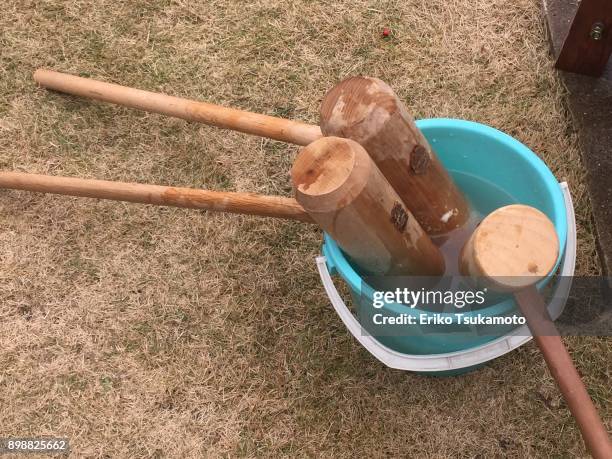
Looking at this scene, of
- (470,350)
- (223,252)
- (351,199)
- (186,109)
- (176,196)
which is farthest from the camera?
(223,252)

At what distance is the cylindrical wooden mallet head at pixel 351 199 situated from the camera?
1050 mm

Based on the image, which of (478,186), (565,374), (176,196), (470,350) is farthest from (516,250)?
(176,196)

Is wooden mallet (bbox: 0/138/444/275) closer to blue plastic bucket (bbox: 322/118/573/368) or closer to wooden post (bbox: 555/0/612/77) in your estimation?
blue plastic bucket (bbox: 322/118/573/368)

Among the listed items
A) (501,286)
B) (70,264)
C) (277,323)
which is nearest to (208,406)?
(277,323)

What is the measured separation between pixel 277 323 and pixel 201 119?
555 millimetres

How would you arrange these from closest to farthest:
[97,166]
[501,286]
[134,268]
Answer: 1. [501,286]
2. [134,268]
3. [97,166]

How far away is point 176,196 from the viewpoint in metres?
1.46

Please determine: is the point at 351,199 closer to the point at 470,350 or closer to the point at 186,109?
the point at 470,350

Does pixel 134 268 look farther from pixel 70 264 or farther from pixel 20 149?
pixel 20 149

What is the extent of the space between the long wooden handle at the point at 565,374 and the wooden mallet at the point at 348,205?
0.24 metres

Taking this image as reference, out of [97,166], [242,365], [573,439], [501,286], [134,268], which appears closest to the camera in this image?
[501,286]

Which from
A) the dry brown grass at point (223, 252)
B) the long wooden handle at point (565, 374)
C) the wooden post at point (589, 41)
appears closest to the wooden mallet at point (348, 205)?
the long wooden handle at point (565, 374)

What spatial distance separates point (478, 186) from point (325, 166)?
62 cm

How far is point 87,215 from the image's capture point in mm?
1819
